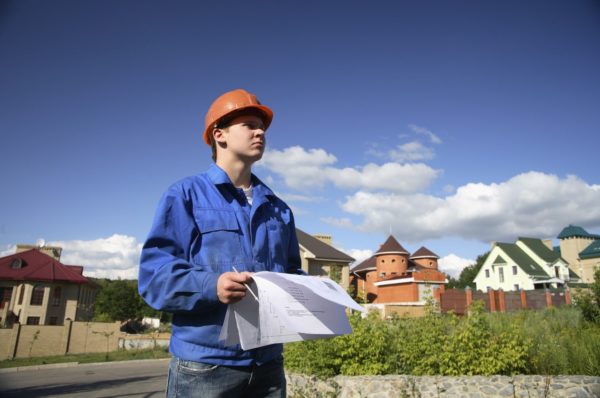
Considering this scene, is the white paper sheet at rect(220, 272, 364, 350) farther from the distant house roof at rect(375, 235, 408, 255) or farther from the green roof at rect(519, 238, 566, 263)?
the green roof at rect(519, 238, 566, 263)

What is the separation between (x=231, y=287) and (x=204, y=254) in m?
0.33

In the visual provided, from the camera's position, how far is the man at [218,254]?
60.4 inches

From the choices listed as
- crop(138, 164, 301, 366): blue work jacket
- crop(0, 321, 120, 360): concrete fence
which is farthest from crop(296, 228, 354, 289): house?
crop(138, 164, 301, 366): blue work jacket

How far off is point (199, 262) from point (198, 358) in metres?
0.42

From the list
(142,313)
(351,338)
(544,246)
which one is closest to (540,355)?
(351,338)

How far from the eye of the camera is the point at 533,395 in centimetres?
540

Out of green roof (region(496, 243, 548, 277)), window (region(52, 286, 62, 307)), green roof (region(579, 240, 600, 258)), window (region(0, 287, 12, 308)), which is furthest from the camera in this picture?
green roof (region(579, 240, 600, 258))

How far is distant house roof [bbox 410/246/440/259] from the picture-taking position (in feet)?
160

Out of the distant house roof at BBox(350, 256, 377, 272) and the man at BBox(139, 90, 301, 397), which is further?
the distant house roof at BBox(350, 256, 377, 272)

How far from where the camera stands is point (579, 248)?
51.8 m

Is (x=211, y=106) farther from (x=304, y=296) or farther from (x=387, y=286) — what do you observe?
(x=387, y=286)

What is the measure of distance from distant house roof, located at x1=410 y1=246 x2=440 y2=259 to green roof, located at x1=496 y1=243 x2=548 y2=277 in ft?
29.7

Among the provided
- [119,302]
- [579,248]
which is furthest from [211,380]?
[579,248]

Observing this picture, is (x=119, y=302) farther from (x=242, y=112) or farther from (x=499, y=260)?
(x=242, y=112)
